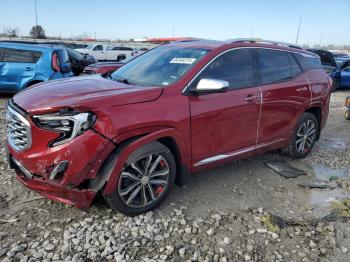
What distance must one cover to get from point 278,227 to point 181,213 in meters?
1.04

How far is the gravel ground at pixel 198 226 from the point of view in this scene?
3148mm

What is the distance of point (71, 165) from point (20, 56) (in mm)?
7929

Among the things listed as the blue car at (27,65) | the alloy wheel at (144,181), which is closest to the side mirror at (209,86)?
the alloy wheel at (144,181)

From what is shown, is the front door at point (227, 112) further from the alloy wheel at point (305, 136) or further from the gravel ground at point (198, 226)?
the alloy wheel at point (305, 136)

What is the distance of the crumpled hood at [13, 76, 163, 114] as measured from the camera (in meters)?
3.18

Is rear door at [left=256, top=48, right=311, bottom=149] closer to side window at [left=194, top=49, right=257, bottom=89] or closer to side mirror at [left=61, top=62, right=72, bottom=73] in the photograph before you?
side window at [left=194, top=49, right=257, bottom=89]

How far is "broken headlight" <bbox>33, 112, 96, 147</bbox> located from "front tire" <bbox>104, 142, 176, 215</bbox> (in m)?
0.56

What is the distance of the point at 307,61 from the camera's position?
5656mm

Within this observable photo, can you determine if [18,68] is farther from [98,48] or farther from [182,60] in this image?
[98,48]

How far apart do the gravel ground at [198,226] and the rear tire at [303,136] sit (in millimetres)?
913

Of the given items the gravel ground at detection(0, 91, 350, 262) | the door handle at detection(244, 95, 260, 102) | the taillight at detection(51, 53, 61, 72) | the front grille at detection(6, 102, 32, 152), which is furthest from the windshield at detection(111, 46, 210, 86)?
the taillight at detection(51, 53, 61, 72)

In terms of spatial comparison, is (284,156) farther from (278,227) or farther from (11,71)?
(11,71)

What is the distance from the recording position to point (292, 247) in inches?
132

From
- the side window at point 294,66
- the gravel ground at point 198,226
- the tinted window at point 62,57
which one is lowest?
the gravel ground at point 198,226
